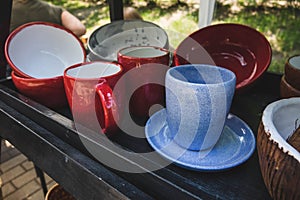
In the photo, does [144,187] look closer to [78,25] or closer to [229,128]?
[229,128]

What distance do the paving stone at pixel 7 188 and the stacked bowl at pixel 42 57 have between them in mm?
899

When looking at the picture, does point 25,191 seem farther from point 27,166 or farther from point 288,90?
point 288,90

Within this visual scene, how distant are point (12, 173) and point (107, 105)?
3.89 ft

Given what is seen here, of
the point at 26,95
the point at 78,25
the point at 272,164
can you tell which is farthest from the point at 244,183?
the point at 78,25

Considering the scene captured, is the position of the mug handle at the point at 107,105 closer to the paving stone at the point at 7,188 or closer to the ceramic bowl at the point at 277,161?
the ceramic bowl at the point at 277,161

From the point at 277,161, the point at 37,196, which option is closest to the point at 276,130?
the point at 277,161

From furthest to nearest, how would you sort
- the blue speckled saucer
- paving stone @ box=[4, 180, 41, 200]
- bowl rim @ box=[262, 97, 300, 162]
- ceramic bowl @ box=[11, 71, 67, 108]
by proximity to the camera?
paving stone @ box=[4, 180, 41, 200] < ceramic bowl @ box=[11, 71, 67, 108] < the blue speckled saucer < bowl rim @ box=[262, 97, 300, 162]

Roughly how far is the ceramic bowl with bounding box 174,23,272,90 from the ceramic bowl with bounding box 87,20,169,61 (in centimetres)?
8

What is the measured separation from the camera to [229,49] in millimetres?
585

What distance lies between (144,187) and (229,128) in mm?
175

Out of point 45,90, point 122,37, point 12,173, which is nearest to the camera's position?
point 45,90

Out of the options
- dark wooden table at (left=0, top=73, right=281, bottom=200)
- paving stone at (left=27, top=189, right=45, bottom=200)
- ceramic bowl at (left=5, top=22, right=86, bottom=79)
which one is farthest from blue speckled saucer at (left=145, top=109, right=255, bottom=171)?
paving stone at (left=27, top=189, right=45, bottom=200)

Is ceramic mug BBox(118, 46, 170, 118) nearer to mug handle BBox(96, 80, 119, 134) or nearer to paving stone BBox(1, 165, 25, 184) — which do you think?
mug handle BBox(96, 80, 119, 134)

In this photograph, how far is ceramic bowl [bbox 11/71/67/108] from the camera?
487 millimetres
